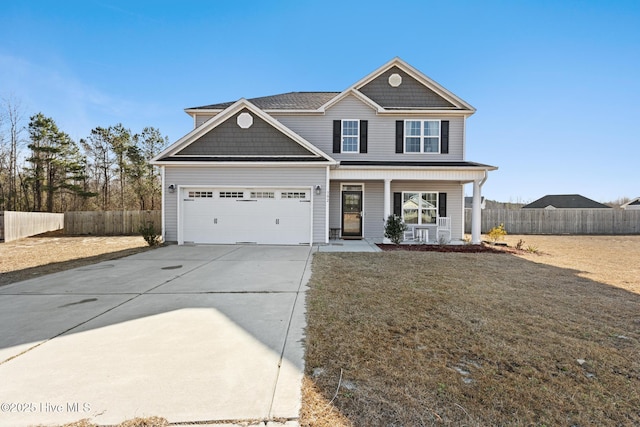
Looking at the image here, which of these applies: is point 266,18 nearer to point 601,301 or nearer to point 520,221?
point 601,301

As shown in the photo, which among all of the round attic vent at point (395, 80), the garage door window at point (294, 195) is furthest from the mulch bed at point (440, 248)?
the round attic vent at point (395, 80)

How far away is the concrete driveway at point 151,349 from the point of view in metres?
2.25

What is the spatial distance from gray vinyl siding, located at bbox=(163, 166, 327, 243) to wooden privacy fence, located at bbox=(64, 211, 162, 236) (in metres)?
8.68

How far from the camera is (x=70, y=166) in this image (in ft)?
71.2

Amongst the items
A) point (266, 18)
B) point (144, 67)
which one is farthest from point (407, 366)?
point (144, 67)

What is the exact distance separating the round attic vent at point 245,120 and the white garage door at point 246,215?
2.57 meters

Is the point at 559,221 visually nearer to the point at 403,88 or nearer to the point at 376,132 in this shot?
the point at 403,88

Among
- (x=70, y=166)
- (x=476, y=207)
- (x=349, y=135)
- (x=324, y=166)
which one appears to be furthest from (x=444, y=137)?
(x=70, y=166)

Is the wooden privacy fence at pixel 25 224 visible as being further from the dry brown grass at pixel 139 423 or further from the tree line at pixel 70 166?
the dry brown grass at pixel 139 423

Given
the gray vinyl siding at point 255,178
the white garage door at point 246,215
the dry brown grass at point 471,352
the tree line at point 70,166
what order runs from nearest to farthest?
the dry brown grass at point 471,352 < the gray vinyl siding at point 255,178 < the white garage door at point 246,215 < the tree line at point 70,166

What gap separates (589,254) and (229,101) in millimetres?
16897

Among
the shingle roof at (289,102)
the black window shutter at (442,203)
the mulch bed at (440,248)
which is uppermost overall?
the shingle roof at (289,102)

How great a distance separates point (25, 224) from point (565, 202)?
47.3 meters

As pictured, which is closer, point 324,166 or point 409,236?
point 324,166
